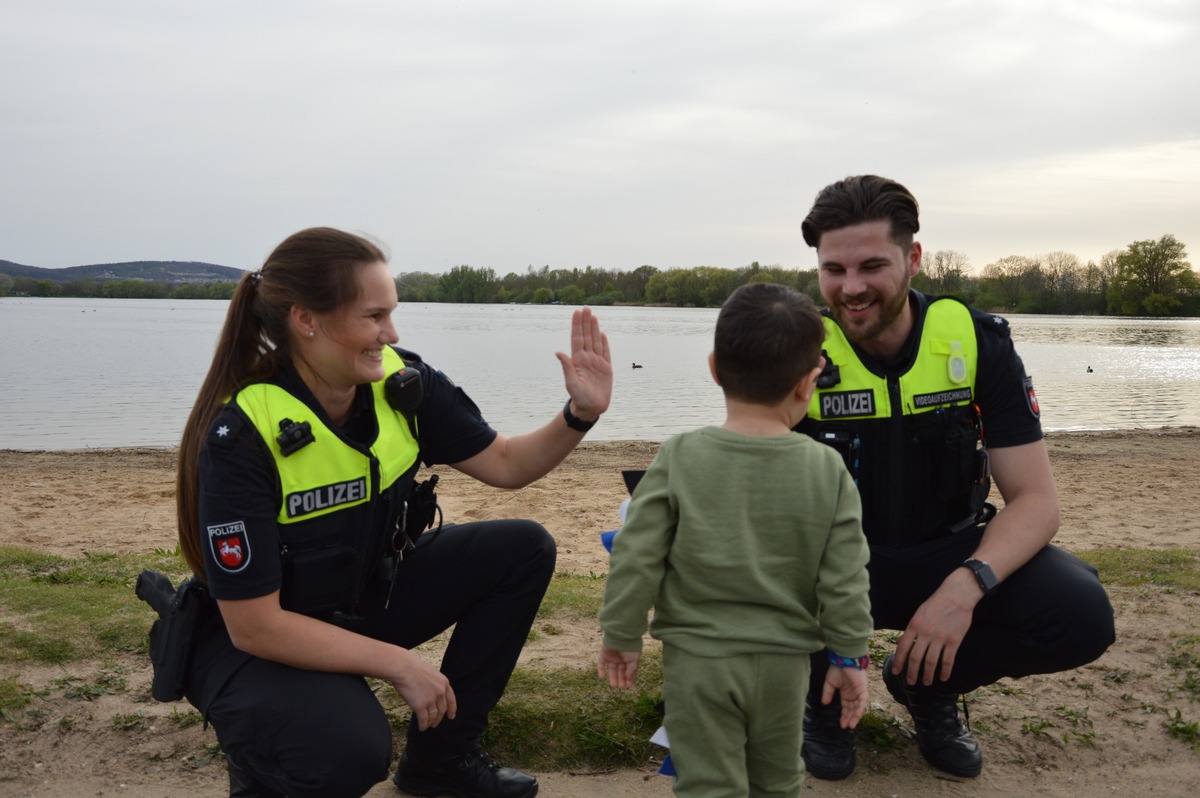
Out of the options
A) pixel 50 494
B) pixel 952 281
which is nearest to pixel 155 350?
pixel 50 494

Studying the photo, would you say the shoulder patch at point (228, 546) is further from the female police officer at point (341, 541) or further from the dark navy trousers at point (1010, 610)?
the dark navy trousers at point (1010, 610)

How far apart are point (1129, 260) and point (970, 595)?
94120mm

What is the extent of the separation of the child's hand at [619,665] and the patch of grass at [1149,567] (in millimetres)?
3516

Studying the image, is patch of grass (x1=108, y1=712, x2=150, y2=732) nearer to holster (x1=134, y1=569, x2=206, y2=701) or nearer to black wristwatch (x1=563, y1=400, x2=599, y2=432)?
holster (x1=134, y1=569, x2=206, y2=701)

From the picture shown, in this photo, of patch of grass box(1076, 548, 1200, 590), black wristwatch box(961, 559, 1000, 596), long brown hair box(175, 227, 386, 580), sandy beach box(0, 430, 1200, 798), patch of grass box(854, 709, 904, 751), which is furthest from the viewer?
patch of grass box(1076, 548, 1200, 590)

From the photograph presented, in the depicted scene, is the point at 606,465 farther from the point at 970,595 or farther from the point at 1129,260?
the point at 1129,260

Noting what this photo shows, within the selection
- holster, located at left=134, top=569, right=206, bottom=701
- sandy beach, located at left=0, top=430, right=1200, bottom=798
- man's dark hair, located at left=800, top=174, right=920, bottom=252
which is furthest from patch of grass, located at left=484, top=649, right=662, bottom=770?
man's dark hair, located at left=800, top=174, right=920, bottom=252

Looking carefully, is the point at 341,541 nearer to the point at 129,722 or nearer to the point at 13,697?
the point at 129,722

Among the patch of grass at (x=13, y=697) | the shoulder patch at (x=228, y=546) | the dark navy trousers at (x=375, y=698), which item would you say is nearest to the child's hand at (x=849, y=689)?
→ the dark navy trousers at (x=375, y=698)

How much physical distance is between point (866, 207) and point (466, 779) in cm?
227

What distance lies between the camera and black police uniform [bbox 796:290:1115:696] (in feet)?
9.80

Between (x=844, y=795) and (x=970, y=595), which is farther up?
(x=970, y=595)

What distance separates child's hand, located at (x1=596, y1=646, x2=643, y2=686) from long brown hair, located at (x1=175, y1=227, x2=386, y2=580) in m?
1.23

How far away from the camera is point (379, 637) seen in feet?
10.0
